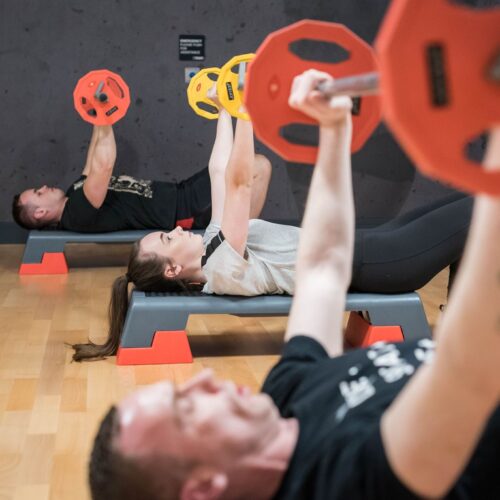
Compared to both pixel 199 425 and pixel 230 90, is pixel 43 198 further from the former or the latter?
pixel 199 425

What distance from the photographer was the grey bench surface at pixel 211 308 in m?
3.05

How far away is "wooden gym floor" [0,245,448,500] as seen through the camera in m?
2.22

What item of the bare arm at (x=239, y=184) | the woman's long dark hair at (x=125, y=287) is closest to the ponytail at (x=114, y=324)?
the woman's long dark hair at (x=125, y=287)

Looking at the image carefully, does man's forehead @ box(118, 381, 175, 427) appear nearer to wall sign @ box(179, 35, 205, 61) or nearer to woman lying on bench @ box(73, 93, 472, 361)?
woman lying on bench @ box(73, 93, 472, 361)

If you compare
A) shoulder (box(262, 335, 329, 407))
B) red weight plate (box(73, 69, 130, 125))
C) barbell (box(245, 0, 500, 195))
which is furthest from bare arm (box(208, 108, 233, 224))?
barbell (box(245, 0, 500, 195))

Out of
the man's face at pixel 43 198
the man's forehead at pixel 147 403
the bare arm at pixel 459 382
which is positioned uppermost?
the bare arm at pixel 459 382

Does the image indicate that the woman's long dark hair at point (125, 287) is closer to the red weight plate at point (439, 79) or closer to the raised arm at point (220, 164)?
the raised arm at point (220, 164)

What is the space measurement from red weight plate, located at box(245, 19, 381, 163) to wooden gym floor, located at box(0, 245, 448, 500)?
117 cm

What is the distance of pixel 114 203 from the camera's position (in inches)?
184

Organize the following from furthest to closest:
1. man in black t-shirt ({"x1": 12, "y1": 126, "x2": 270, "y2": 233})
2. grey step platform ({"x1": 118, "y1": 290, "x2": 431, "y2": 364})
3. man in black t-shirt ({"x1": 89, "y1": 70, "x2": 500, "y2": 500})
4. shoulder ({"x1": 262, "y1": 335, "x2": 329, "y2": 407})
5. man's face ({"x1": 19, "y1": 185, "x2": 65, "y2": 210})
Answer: man's face ({"x1": 19, "y1": 185, "x2": 65, "y2": 210}) → man in black t-shirt ({"x1": 12, "y1": 126, "x2": 270, "y2": 233}) → grey step platform ({"x1": 118, "y1": 290, "x2": 431, "y2": 364}) → shoulder ({"x1": 262, "y1": 335, "x2": 329, "y2": 407}) → man in black t-shirt ({"x1": 89, "y1": 70, "x2": 500, "y2": 500})

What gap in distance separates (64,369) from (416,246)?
141cm

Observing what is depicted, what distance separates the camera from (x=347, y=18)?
5539 millimetres

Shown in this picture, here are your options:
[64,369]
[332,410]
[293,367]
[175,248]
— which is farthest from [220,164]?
[332,410]

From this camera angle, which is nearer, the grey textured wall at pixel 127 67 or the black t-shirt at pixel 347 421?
the black t-shirt at pixel 347 421
